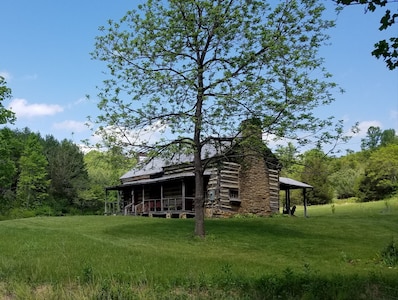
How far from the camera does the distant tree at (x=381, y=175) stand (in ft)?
167

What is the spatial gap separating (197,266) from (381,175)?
161ft

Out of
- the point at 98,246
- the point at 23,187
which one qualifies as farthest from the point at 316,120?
the point at 23,187

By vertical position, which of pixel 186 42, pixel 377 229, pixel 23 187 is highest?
pixel 186 42

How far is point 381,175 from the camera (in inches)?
2122

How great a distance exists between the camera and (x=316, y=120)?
17250mm

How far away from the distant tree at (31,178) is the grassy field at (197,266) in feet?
119

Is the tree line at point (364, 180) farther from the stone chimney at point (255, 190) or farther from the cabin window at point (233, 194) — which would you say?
the cabin window at point (233, 194)

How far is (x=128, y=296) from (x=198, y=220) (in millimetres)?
12121

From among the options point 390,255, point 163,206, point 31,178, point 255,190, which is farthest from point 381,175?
point 390,255

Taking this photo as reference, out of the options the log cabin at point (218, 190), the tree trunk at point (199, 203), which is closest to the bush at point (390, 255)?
the tree trunk at point (199, 203)

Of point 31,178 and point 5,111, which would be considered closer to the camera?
point 5,111

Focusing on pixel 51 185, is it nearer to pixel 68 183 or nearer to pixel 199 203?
pixel 68 183

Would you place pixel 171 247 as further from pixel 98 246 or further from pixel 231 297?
pixel 231 297

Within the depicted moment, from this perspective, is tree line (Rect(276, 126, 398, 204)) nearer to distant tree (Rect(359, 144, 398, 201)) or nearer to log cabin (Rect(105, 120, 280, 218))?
distant tree (Rect(359, 144, 398, 201))
